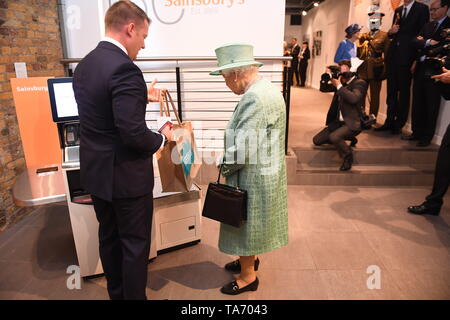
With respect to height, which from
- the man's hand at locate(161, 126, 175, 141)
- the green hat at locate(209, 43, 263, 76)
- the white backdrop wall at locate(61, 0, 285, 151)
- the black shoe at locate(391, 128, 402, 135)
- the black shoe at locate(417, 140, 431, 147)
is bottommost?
the black shoe at locate(417, 140, 431, 147)

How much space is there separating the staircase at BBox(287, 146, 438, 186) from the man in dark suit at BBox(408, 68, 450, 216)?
0.73 m

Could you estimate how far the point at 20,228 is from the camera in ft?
9.62

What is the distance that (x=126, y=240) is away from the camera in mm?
1712

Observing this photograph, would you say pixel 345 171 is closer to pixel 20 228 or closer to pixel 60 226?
pixel 60 226

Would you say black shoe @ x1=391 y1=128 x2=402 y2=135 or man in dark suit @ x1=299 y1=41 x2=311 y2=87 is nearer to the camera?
black shoe @ x1=391 y1=128 x2=402 y2=135

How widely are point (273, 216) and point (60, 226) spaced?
2.09 m

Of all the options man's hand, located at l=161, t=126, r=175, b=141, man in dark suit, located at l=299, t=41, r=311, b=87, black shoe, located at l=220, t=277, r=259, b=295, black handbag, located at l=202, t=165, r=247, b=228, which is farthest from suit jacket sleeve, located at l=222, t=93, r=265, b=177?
man in dark suit, located at l=299, t=41, r=311, b=87

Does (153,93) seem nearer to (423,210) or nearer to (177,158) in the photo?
(177,158)

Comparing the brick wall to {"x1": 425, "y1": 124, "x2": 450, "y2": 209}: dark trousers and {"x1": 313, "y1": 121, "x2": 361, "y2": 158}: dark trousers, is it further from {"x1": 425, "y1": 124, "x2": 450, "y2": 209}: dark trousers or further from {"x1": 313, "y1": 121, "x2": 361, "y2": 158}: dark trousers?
{"x1": 425, "y1": 124, "x2": 450, "y2": 209}: dark trousers

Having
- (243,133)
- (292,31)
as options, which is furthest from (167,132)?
(292,31)

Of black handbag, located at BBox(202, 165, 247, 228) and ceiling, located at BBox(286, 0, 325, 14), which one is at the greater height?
ceiling, located at BBox(286, 0, 325, 14)

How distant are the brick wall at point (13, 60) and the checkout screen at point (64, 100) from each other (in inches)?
36.2

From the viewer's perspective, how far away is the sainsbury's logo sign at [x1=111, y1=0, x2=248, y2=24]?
3592 millimetres
